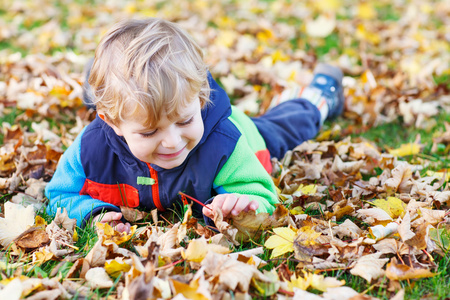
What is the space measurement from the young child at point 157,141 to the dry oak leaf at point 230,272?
35 cm

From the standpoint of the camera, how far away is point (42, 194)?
8.27 ft

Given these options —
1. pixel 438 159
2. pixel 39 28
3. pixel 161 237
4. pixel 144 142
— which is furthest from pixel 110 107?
pixel 39 28

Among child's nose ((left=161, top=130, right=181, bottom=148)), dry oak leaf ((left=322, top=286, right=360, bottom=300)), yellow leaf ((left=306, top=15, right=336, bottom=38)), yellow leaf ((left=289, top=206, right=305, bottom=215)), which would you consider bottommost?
yellow leaf ((left=289, top=206, right=305, bottom=215))

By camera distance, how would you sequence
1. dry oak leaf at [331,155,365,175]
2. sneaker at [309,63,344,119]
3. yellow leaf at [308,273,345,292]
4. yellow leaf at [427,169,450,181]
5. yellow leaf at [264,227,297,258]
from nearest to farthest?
1. yellow leaf at [308,273,345,292]
2. yellow leaf at [264,227,297,258]
3. yellow leaf at [427,169,450,181]
4. dry oak leaf at [331,155,365,175]
5. sneaker at [309,63,344,119]

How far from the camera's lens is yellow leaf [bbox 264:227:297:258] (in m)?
1.89

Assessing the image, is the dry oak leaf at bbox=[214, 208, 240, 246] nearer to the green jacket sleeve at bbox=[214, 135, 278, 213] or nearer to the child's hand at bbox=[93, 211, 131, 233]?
the green jacket sleeve at bbox=[214, 135, 278, 213]

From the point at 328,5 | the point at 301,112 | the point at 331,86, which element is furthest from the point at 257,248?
the point at 328,5

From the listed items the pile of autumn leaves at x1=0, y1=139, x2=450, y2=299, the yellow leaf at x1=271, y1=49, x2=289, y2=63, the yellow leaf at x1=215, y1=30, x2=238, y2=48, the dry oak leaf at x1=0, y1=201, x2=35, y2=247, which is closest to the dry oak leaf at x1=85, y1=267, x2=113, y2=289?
the pile of autumn leaves at x1=0, y1=139, x2=450, y2=299

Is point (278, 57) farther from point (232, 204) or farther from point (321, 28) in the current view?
point (232, 204)

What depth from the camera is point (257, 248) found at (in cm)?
191

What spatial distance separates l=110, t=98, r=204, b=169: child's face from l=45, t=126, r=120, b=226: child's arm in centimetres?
41

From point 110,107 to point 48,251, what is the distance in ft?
2.18

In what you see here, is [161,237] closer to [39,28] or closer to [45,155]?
[45,155]

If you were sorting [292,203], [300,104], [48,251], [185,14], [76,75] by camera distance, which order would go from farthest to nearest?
1. [185,14]
2. [76,75]
3. [300,104]
4. [292,203]
5. [48,251]
